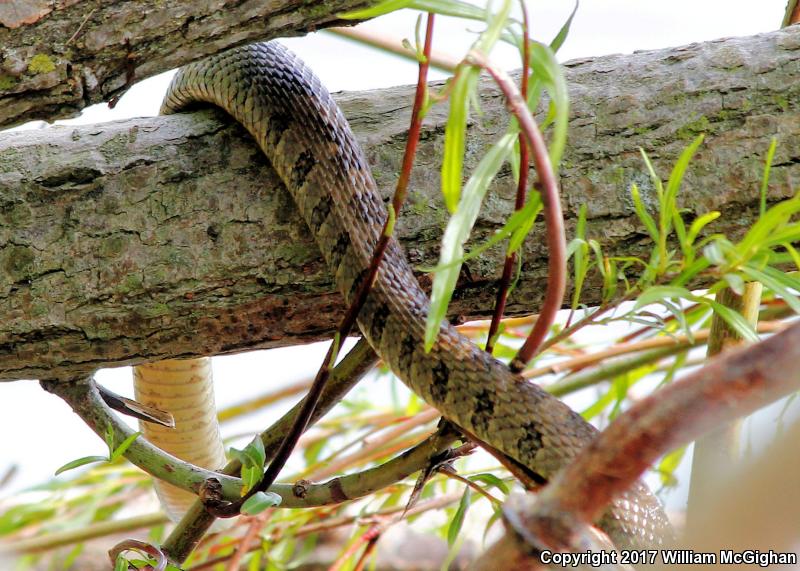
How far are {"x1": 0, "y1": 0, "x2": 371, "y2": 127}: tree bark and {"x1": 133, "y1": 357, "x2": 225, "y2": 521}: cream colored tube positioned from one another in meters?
0.78

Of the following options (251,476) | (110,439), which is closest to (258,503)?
(251,476)

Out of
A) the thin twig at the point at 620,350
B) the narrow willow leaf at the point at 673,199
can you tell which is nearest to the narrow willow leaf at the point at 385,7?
the narrow willow leaf at the point at 673,199

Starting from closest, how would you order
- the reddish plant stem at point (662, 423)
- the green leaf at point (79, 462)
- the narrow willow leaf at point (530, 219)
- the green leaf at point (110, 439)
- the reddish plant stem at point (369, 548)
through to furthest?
the reddish plant stem at point (662, 423), the narrow willow leaf at point (530, 219), the green leaf at point (79, 462), the green leaf at point (110, 439), the reddish plant stem at point (369, 548)

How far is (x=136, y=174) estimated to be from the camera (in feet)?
4.53

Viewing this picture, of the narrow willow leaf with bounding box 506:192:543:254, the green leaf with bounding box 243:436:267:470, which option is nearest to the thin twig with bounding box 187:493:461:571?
the green leaf with bounding box 243:436:267:470

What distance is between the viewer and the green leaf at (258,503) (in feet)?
3.37

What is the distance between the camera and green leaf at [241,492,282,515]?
3.37 ft

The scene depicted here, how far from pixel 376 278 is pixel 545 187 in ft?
1.86

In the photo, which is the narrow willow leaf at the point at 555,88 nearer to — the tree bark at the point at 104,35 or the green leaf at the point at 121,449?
the tree bark at the point at 104,35

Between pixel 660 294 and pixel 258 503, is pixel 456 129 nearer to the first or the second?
pixel 660 294

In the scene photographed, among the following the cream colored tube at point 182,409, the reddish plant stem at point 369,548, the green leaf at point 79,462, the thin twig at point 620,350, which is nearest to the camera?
the green leaf at point 79,462

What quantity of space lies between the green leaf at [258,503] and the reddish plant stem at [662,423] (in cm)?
54

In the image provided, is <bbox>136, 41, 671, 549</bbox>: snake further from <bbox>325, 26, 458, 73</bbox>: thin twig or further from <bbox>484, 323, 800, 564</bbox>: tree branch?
<bbox>325, 26, 458, 73</bbox>: thin twig

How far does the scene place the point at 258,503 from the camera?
1.03 metres
